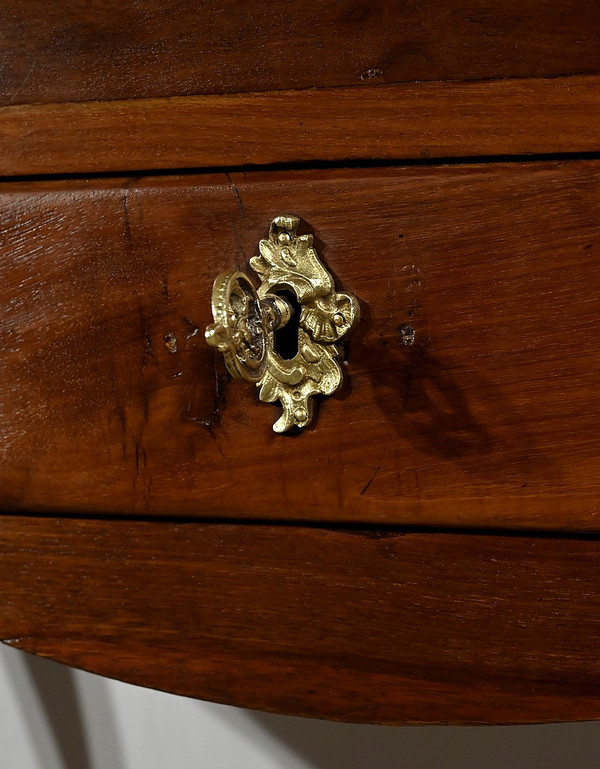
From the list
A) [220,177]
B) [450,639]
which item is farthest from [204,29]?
[450,639]

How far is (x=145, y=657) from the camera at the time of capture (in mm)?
385

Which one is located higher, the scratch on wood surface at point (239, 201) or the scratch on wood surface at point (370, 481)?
the scratch on wood surface at point (239, 201)

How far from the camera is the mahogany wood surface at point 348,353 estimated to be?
0.33 meters

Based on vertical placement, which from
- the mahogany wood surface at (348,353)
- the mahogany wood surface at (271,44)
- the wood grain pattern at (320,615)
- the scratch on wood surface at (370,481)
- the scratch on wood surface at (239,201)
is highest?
the mahogany wood surface at (271,44)

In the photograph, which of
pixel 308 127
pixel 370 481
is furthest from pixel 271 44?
pixel 370 481

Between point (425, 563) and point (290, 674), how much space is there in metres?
0.08

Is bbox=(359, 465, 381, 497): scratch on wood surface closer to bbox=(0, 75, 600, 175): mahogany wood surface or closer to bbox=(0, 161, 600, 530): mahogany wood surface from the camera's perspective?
bbox=(0, 161, 600, 530): mahogany wood surface

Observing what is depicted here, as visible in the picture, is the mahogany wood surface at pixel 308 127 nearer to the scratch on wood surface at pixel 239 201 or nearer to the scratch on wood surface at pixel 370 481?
the scratch on wood surface at pixel 239 201

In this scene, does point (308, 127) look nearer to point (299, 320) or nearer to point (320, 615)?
point (299, 320)

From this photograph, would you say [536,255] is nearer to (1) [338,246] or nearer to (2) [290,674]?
(1) [338,246]

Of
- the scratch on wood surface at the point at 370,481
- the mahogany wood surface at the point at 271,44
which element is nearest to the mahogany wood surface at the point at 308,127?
the mahogany wood surface at the point at 271,44

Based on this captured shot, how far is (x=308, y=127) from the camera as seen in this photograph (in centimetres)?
35

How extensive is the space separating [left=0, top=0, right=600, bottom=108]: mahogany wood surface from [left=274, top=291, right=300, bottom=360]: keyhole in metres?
0.09

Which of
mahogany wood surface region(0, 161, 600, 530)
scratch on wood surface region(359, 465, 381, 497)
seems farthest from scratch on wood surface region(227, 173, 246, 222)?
scratch on wood surface region(359, 465, 381, 497)
